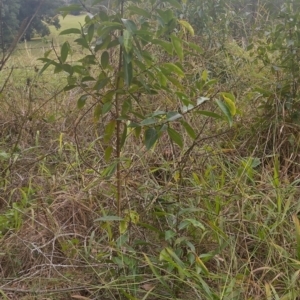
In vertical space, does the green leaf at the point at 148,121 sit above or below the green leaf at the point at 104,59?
below

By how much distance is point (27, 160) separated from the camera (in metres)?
2.12

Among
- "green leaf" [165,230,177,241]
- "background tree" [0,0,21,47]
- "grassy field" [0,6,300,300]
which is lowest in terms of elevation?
"grassy field" [0,6,300,300]

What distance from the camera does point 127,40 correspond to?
1144mm

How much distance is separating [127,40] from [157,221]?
27.6 inches

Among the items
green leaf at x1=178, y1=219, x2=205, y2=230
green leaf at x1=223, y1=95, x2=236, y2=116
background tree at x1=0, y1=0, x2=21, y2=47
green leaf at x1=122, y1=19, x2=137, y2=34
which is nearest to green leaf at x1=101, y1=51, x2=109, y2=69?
green leaf at x1=122, y1=19, x2=137, y2=34

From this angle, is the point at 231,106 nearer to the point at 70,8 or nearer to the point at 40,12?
the point at 70,8

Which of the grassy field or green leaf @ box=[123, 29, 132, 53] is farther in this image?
the grassy field

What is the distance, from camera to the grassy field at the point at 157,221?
1.31 meters

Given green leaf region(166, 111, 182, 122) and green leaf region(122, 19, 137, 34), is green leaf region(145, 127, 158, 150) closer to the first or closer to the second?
green leaf region(166, 111, 182, 122)

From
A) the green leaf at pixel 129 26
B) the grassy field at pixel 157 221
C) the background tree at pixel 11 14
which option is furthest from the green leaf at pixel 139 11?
the background tree at pixel 11 14

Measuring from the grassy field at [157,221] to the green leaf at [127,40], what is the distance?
32 cm

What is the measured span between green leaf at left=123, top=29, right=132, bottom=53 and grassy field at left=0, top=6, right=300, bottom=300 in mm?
315

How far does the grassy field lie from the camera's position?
4.30ft

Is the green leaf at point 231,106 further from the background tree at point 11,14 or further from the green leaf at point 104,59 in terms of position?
the background tree at point 11,14
